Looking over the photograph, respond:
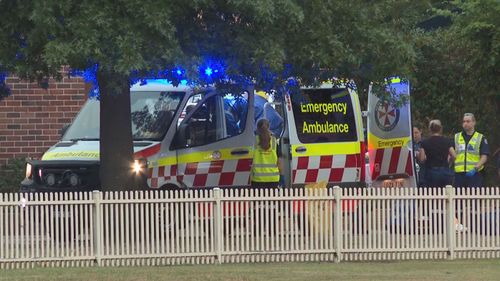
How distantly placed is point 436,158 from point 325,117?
1928 millimetres

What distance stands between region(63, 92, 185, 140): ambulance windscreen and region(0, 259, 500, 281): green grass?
2.99 meters

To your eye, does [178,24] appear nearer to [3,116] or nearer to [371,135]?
[371,135]

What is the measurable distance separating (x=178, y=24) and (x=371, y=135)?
17.7 ft

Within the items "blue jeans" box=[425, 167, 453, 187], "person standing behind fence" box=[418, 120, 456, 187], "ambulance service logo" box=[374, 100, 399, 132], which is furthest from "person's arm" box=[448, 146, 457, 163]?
"ambulance service logo" box=[374, 100, 399, 132]

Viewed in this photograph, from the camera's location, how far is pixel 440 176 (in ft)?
43.1

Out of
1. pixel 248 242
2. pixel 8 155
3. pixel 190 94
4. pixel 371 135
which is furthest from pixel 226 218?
pixel 8 155

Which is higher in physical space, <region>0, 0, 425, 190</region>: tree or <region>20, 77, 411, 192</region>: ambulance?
<region>0, 0, 425, 190</region>: tree

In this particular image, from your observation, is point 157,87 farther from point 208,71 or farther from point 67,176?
point 208,71

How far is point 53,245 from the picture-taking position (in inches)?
369

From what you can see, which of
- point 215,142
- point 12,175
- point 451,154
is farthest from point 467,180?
point 12,175

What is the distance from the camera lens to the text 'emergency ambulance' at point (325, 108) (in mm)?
12982

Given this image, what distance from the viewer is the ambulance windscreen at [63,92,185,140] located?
11930 millimetres

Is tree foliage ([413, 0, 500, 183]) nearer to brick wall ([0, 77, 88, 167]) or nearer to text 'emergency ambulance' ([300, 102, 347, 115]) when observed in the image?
text 'emergency ambulance' ([300, 102, 347, 115])

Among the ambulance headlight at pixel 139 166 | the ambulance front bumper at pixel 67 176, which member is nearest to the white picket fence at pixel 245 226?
the ambulance headlight at pixel 139 166
